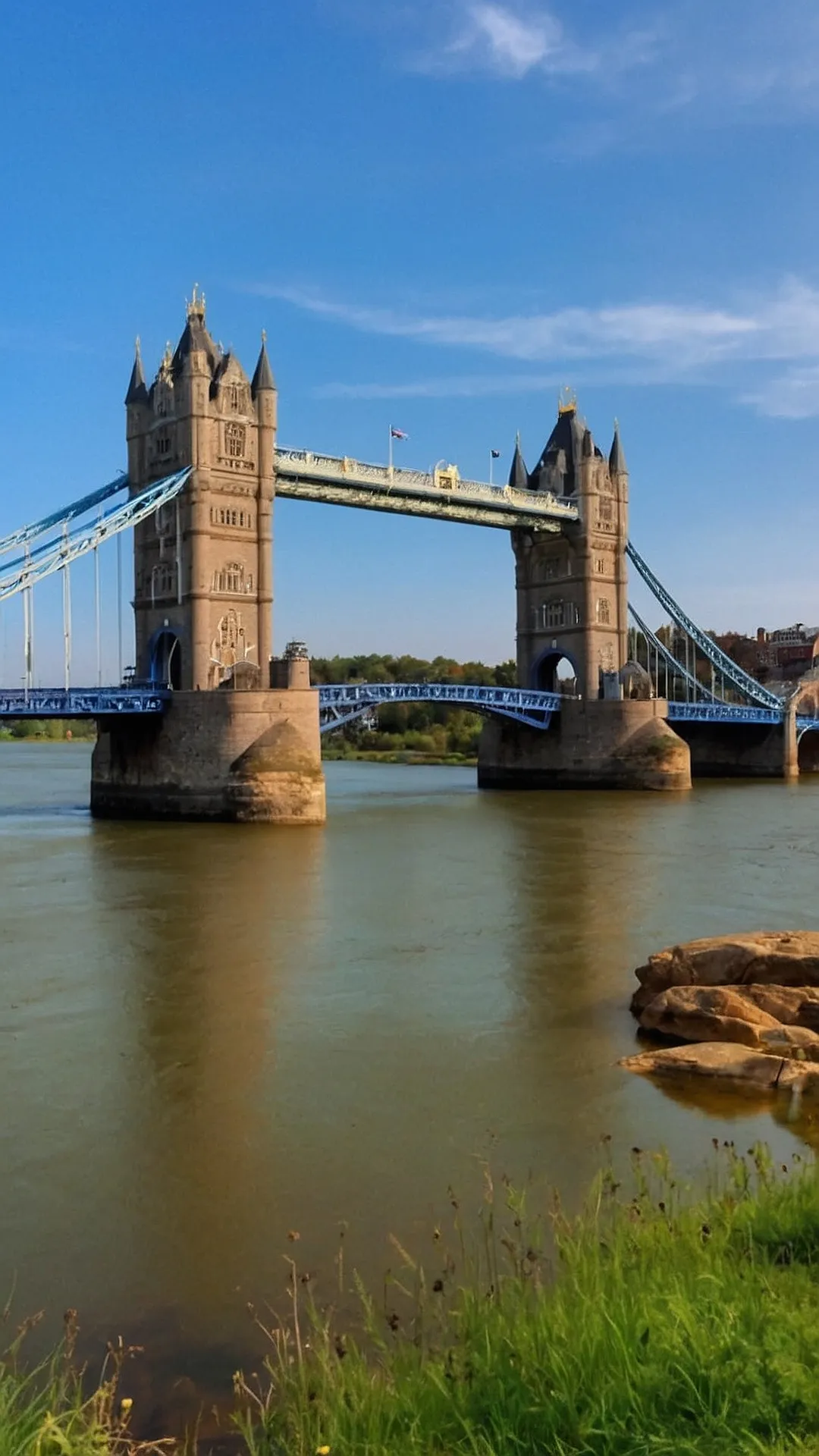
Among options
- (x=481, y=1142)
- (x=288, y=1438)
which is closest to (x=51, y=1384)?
(x=288, y=1438)

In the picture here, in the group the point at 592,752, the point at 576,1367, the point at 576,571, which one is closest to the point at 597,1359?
the point at 576,1367

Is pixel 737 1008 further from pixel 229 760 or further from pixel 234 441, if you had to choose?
pixel 234 441

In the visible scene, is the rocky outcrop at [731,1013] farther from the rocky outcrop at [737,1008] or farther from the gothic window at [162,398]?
the gothic window at [162,398]

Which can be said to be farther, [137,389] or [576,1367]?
[137,389]

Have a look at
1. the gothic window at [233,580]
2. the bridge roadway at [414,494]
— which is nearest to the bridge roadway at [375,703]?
the gothic window at [233,580]

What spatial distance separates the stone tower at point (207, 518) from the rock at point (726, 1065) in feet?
93.6

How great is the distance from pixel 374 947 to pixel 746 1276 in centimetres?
1188

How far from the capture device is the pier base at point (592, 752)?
49969 mm

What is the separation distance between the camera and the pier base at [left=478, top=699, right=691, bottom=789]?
164 ft

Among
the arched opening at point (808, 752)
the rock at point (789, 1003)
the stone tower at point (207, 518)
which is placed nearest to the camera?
the rock at point (789, 1003)

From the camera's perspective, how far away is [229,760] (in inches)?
1369

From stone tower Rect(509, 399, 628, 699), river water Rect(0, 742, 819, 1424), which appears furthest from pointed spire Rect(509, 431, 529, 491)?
river water Rect(0, 742, 819, 1424)

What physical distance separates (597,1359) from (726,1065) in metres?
5.77

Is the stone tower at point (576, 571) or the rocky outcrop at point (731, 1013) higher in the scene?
the stone tower at point (576, 571)
